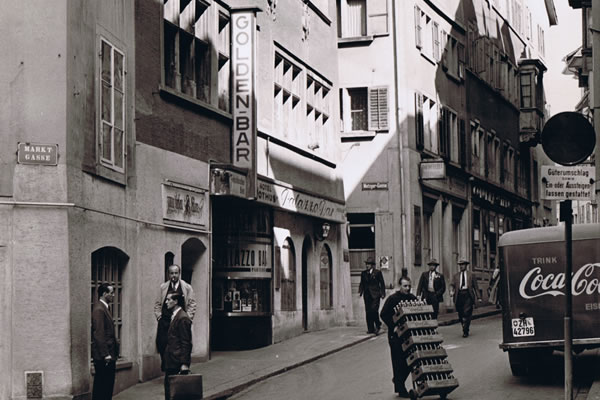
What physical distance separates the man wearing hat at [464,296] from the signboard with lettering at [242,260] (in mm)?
4723

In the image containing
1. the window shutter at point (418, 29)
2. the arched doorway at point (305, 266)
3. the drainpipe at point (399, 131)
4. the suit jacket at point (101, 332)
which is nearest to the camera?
the suit jacket at point (101, 332)

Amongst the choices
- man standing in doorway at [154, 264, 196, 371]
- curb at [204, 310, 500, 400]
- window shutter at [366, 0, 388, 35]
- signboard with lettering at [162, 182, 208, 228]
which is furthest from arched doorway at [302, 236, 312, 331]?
man standing in doorway at [154, 264, 196, 371]

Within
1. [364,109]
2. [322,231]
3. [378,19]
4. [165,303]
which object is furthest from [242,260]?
[378,19]

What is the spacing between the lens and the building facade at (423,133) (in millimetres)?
35125

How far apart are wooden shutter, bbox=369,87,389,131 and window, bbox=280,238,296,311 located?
9.24 metres

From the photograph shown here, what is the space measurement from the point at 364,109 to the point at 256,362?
15.9 metres

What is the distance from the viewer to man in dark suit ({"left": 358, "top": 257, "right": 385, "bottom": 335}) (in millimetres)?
27672

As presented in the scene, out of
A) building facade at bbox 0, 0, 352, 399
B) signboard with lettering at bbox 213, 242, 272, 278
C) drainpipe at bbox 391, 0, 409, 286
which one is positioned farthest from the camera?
drainpipe at bbox 391, 0, 409, 286

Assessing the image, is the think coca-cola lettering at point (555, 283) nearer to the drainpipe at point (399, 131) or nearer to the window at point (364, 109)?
the drainpipe at point (399, 131)

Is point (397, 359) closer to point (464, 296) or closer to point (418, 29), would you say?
point (464, 296)

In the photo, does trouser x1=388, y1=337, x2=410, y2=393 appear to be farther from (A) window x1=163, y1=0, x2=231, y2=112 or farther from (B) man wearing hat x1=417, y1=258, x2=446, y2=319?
(B) man wearing hat x1=417, y1=258, x2=446, y2=319

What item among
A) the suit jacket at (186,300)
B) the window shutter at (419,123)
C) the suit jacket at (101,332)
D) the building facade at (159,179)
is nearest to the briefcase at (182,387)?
the suit jacket at (101,332)

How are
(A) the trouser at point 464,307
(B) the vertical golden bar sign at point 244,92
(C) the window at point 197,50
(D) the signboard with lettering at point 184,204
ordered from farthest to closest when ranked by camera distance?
1. (A) the trouser at point 464,307
2. (B) the vertical golden bar sign at point 244,92
3. (C) the window at point 197,50
4. (D) the signboard with lettering at point 184,204

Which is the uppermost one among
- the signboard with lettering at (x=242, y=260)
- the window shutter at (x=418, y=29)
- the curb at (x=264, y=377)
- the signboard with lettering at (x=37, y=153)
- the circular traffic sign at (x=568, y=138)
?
the window shutter at (x=418, y=29)
